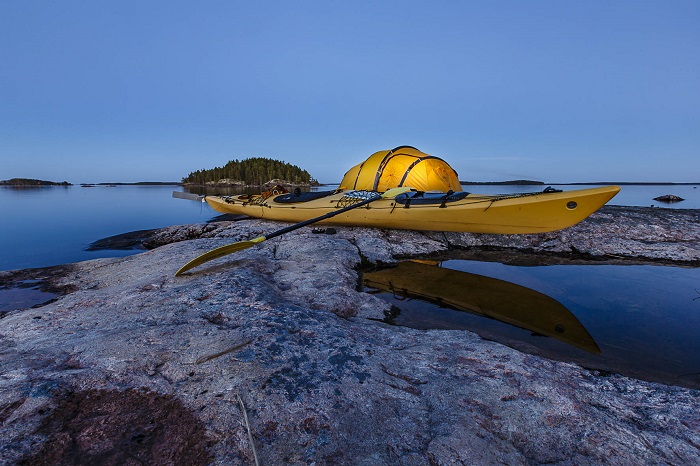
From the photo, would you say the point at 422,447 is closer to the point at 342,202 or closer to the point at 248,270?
the point at 248,270

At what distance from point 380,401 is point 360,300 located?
2068 millimetres

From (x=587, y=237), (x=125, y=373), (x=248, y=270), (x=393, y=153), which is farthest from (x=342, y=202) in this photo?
(x=125, y=373)

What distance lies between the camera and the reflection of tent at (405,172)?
9289mm

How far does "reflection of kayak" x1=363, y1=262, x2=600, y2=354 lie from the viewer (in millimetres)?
3564

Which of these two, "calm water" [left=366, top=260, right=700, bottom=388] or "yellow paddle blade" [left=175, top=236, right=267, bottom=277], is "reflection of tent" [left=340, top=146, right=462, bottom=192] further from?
"yellow paddle blade" [left=175, top=236, right=267, bottom=277]

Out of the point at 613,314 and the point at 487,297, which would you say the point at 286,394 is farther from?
the point at 613,314

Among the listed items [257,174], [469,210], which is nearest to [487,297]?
[469,210]

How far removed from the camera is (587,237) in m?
7.46

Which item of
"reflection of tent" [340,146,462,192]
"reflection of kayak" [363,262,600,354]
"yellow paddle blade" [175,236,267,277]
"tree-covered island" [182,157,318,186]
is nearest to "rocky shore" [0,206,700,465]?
"yellow paddle blade" [175,236,267,277]

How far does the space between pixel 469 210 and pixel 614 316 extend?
10.5 feet

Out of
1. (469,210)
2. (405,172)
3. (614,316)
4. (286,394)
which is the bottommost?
(614,316)

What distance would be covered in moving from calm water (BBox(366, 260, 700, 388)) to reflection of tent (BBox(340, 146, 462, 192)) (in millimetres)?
3840

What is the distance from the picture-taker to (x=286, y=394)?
170 centimetres

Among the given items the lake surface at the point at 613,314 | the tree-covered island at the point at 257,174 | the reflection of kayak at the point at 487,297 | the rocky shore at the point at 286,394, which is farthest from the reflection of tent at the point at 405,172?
the tree-covered island at the point at 257,174
